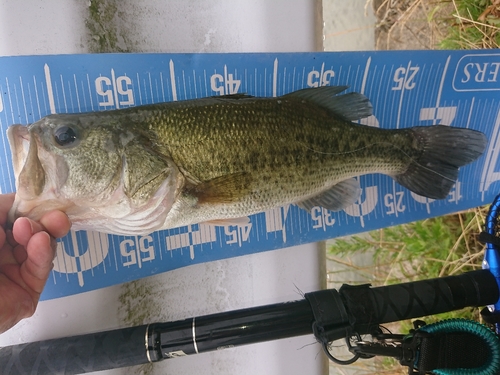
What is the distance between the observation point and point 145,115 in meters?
1.55

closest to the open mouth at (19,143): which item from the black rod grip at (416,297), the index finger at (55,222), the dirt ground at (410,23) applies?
the index finger at (55,222)

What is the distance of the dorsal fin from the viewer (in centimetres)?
182

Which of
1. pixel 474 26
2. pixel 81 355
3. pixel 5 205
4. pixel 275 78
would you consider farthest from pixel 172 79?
pixel 474 26

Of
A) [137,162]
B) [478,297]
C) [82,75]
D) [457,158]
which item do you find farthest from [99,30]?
[478,297]

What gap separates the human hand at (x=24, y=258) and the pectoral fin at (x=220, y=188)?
0.50m

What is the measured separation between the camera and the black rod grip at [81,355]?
1.65 m

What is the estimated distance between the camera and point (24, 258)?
1.59m

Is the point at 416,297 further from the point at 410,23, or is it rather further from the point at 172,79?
the point at 410,23

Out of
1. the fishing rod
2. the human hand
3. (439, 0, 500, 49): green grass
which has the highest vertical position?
(439, 0, 500, 49): green grass

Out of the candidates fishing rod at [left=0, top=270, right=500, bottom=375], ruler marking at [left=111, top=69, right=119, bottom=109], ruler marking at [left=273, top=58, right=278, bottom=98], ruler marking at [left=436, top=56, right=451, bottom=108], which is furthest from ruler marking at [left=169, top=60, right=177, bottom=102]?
ruler marking at [left=436, top=56, right=451, bottom=108]

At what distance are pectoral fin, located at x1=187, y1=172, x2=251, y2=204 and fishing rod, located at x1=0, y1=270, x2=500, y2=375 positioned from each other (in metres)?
0.51

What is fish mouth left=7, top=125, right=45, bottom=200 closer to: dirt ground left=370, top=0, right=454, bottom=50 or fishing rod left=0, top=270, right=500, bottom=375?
fishing rod left=0, top=270, right=500, bottom=375

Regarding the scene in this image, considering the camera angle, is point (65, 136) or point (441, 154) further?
point (441, 154)

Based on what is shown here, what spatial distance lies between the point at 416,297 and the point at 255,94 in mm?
1261
